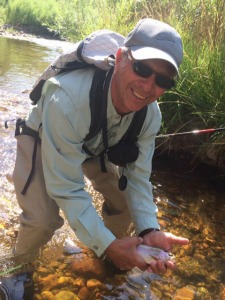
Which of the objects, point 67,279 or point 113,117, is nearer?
point 113,117

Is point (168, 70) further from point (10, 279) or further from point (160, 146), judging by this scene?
point (160, 146)

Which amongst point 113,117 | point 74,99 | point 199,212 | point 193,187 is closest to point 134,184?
point 113,117

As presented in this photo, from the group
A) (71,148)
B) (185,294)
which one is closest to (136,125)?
(71,148)

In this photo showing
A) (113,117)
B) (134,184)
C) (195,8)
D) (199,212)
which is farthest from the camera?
(195,8)

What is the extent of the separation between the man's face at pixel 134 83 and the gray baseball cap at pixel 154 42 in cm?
4

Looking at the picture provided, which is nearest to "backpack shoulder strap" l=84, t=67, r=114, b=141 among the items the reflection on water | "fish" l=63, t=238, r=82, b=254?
"fish" l=63, t=238, r=82, b=254

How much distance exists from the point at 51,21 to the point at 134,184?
25475 mm

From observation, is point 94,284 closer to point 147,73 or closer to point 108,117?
point 108,117

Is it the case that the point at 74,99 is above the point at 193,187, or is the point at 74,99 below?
above

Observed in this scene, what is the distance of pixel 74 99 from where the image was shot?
6.53ft

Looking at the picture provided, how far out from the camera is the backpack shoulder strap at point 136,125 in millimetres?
2262

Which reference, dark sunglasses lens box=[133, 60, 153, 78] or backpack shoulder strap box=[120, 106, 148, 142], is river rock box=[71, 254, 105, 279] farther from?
dark sunglasses lens box=[133, 60, 153, 78]

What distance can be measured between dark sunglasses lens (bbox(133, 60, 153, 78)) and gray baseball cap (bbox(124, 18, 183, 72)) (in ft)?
0.12

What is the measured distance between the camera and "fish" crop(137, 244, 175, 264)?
6.46ft
